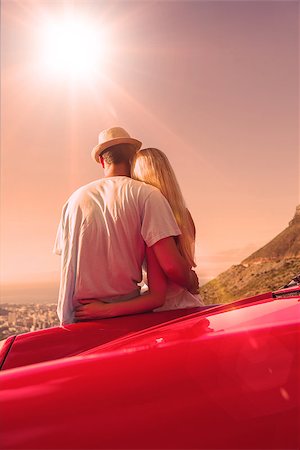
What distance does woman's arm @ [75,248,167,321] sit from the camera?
2115mm

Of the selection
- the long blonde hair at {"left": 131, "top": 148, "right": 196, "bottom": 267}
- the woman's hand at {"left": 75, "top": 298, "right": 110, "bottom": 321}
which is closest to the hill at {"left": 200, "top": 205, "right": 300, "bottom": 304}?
the long blonde hair at {"left": 131, "top": 148, "right": 196, "bottom": 267}

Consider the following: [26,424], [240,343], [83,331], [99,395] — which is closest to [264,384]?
[240,343]

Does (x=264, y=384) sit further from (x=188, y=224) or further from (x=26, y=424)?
(x=188, y=224)

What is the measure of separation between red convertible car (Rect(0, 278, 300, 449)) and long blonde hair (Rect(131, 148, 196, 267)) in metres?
1.53

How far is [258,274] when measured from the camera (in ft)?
41.9

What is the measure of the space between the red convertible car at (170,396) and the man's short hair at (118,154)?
1911mm

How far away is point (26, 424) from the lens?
0.76 m

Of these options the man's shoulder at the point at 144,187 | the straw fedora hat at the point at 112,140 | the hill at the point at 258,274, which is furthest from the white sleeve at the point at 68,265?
the hill at the point at 258,274

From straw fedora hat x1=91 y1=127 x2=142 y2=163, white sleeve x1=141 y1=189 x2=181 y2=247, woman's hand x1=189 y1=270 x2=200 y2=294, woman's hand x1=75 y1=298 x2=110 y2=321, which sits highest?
straw fedora hat x1=91 y1=127 x2=142 y2=163

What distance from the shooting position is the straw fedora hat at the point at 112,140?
2824mm

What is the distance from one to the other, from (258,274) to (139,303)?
11041mm

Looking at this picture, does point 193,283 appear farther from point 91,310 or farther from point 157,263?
Answer: point 91,310

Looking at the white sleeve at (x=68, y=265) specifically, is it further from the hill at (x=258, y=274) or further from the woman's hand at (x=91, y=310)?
the hill at (x=258, y=274)

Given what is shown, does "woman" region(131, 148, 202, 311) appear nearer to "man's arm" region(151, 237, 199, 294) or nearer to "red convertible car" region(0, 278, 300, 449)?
"man's arm" region(151, 237, 199, 294)
